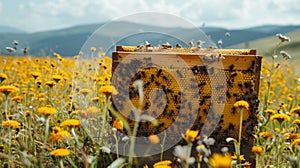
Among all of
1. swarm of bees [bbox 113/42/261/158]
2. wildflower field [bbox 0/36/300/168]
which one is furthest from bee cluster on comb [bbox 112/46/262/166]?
wildflower field [bbox 0/36/300/168]

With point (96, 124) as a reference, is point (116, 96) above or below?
above

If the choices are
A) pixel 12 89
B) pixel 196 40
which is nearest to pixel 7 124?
pixel 12 89

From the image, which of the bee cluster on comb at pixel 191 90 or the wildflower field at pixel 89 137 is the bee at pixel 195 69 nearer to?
the bee cluster on comb at pixel 191 90

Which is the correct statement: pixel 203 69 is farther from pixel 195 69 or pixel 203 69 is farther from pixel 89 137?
pixel 89 137

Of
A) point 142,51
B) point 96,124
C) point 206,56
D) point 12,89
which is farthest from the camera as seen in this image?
point 96,124

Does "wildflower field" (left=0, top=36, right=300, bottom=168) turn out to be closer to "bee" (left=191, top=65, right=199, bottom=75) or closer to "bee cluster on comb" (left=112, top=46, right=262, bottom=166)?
"bee cluster on comb" (left=112, top=46, right=262, bottom=166)

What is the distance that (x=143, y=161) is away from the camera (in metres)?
3.10

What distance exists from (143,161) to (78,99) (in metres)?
1.33

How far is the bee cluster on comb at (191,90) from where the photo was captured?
2953mm

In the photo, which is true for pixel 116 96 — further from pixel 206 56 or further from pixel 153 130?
pixel 206 56

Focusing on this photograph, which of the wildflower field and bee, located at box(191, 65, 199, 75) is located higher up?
bee, located at box(191, 65, 199, 75)

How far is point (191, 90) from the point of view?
2992 mm

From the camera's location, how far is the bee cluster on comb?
2.95 metres

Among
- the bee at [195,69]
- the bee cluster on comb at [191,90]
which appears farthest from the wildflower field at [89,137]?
the bee at [195,69]
